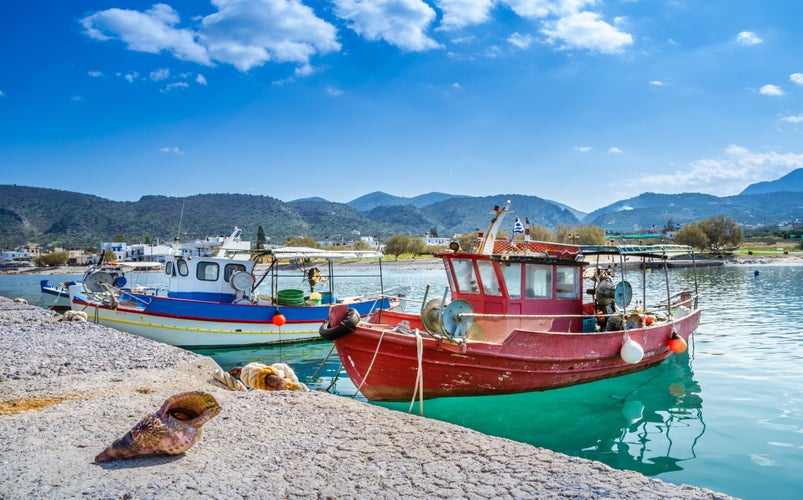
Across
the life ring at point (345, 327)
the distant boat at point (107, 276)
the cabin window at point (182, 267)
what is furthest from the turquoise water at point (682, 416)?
the distant boat at point (107, 276)

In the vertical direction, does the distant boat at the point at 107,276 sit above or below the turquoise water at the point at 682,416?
above

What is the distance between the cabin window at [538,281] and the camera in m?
10.6

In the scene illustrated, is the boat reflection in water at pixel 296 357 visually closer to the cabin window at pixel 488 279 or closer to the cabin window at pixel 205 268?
the cabin window at pixel 205 268

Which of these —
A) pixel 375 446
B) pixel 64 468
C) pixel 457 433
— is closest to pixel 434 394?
→ pixel 457 433

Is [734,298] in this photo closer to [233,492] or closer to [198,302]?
[198,302]

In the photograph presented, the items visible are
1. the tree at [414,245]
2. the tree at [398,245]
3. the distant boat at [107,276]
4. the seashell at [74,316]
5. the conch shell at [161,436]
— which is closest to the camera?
the conch shell at [161,436]

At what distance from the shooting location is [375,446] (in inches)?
241

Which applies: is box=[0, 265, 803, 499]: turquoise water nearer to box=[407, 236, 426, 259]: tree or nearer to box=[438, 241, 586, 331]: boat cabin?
box=[438, 241, 586, 331]: boat cabin

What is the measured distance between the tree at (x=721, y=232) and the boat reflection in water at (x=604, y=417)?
3758 inches

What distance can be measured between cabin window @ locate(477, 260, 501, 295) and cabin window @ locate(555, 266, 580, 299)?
59.1 inches

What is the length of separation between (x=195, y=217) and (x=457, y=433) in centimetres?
20031

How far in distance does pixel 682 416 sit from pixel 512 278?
3.92 m

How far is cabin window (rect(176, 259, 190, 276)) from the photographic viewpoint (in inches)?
727

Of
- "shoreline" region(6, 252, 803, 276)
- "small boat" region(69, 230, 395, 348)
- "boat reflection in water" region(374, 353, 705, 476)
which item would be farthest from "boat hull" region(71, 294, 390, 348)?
"shoreline" region(6, 252, 803, 276)
